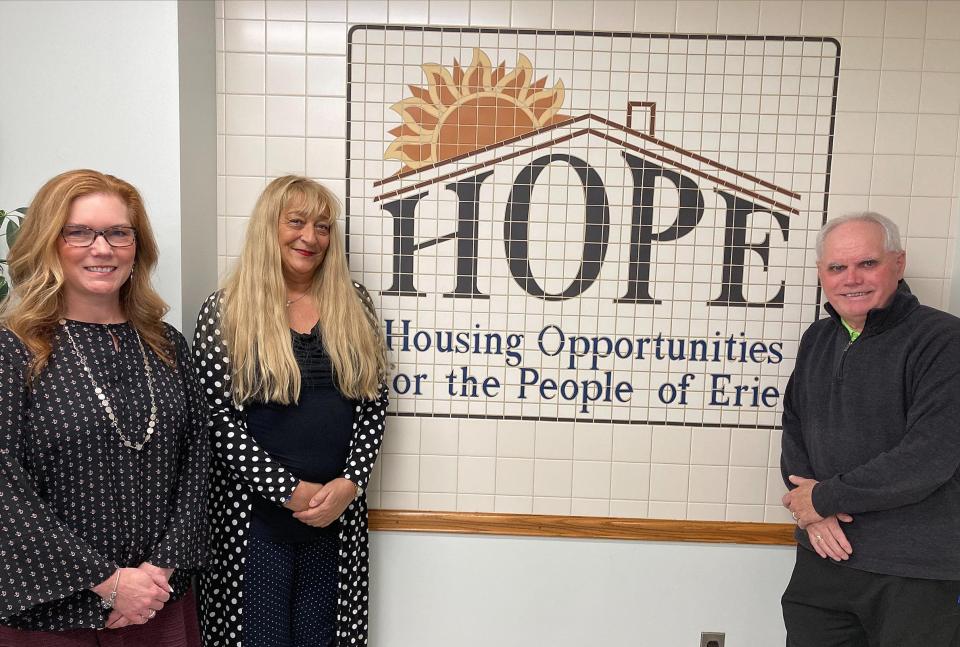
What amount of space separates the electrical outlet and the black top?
1443 millimetres

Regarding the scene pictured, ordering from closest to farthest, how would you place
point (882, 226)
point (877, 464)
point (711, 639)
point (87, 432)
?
point (87, 432) < point (877, 464) < point (882, 226) < point (711, 639)

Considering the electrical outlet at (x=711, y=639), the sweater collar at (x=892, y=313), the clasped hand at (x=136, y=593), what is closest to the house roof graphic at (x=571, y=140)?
the sweater collar at (x=892, y=313)

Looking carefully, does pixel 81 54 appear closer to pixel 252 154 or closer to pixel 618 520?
pixel 252 154

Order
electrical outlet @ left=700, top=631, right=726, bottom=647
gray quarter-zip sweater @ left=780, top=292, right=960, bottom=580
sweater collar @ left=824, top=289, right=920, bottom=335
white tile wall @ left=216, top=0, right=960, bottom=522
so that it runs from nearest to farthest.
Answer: gray quarter-zip sweater @ left=780, top=292, right=960, bottom=580, sweater collar @ left=824, top=289, right=920, bottom=335, white tile wall @ left=216, top=0, right=960, bottom=522, electrical outlet @ left=700, top=631, right=726, bottom=647

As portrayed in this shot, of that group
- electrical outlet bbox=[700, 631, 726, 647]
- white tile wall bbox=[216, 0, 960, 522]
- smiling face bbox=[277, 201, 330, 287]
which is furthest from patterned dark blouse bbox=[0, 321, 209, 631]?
electrical outlet bbox=[700, 631, 726, 647]

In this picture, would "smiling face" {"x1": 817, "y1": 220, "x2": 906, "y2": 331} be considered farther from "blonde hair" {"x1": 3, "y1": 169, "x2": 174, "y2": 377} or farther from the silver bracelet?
the silver bracelet

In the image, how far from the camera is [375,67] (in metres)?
2.16

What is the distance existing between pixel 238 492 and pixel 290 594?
1.11 feet

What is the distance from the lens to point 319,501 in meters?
1.79

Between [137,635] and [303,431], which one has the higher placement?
[303,431]

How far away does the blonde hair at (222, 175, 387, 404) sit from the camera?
5.85 feet

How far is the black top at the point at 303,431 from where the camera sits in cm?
182

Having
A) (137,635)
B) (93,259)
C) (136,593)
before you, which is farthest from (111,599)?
(93,259)

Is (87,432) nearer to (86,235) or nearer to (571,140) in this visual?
(86,235)
